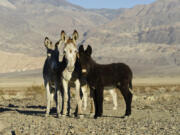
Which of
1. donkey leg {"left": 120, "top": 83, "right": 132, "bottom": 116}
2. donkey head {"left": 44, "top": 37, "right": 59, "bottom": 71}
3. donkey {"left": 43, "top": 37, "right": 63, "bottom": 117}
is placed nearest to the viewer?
donkey leg {"left": 120, "top": 83, "right": 132, "bottom": 116}

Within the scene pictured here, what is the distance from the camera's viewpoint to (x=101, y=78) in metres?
13.4

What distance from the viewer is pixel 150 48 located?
182 m

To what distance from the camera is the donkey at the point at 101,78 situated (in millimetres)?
13320

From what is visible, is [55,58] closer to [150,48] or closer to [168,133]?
[168,133]

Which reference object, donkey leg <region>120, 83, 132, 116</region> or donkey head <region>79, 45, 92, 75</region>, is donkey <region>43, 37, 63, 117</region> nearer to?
donkey head <region>79, 45, 92, 75</region>

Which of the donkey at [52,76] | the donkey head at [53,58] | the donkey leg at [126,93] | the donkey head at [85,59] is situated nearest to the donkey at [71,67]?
the donkey head at [85,59]

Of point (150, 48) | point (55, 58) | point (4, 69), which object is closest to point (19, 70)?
point (4, 69)

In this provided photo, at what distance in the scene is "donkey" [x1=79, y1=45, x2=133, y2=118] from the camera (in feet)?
43.7

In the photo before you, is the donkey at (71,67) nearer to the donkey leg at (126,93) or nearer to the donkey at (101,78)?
the donkey at (101,78)

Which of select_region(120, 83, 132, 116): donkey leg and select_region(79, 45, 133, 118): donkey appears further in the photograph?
select_region(120, 83, 132, 116): donkey leg

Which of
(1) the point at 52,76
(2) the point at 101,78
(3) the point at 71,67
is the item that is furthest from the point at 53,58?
(2) the point at 101,78

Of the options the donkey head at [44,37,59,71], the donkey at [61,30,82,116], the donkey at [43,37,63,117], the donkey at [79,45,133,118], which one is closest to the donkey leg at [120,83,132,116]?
the donkey at [79,45,133,118]

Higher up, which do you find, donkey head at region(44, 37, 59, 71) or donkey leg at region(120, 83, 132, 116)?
donkey head at region(44, 37, 59, 71)

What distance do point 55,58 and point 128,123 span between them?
4.33m
